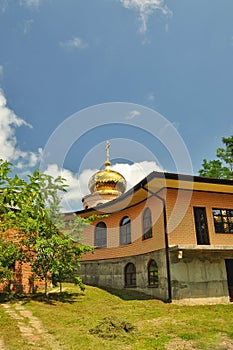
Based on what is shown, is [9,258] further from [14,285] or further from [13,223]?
[13,223]

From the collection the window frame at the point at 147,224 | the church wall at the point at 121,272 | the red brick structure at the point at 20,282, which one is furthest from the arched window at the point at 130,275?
the red brick structure at the point at 20,282

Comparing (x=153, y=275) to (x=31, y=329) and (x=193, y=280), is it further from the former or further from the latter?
(x=31, y=329)

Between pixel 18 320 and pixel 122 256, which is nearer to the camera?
pixel 18 320

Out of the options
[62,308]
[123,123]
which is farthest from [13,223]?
[123,123]

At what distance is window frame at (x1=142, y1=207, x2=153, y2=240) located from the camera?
633 inches

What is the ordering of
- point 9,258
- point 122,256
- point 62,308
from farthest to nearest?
point 122,256, point 9,258, point 62,308

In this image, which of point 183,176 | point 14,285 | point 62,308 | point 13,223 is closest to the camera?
point 13,223

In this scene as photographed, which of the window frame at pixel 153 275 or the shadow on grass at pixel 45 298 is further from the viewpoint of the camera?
the window frame at pixel 153 275

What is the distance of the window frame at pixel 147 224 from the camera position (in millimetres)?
16080

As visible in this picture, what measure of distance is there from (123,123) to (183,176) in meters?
5.55

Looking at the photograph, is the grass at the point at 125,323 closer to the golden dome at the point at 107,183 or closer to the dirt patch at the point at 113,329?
the dirt patch at the point at 113,329

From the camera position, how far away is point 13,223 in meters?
5.46

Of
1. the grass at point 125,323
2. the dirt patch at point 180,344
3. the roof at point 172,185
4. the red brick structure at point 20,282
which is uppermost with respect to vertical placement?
the roof at point 172,185

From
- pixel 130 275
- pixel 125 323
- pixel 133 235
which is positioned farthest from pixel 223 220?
pixel 125 323
